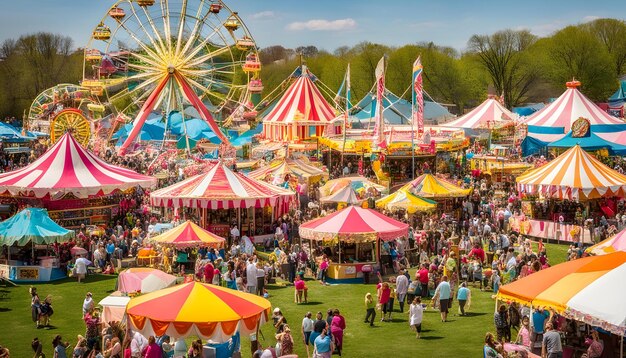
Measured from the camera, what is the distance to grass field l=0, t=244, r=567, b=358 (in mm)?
15891

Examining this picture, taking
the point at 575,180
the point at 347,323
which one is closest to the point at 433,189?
the point at 575,180

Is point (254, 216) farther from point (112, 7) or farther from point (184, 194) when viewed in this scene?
point (112, 7)

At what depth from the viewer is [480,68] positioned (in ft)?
235

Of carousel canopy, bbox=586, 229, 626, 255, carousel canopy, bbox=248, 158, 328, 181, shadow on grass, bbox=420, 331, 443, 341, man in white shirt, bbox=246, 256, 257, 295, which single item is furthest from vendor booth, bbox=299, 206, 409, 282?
carousel canopy, bbox=248, 158, 328, 181

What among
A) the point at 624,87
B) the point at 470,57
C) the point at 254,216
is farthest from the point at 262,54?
the point at 254,216

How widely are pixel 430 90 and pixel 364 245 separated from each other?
49.7 metres

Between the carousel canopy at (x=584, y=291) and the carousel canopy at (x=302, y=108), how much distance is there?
31890 millimetres

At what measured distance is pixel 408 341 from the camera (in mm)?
16297

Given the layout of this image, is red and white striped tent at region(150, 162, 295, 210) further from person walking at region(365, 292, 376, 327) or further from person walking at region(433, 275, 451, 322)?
person walking at region(433, 275, 451, 322)

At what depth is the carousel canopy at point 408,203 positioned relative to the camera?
27.4 meters

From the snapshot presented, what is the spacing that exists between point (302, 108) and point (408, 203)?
64.3ft

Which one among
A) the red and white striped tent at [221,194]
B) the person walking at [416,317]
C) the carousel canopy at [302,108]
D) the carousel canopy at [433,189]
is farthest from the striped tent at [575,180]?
the carousel canopy at [302,108]

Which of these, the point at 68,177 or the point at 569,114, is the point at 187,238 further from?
the point at 569,114

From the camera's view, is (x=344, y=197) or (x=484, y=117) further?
(x=484, y=117)
